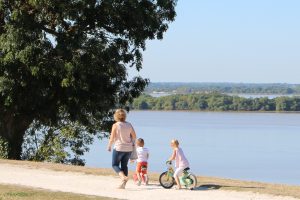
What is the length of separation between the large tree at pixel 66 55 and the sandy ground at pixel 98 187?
6.88 metres

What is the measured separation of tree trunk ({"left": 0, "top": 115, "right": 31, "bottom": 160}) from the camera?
2836cm

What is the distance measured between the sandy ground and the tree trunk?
9429mm

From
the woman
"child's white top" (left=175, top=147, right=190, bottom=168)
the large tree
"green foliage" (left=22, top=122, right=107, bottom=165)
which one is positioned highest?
the large tree

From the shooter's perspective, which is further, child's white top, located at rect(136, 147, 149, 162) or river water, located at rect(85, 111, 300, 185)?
river water, located at rect(85, 111, 300, 185)

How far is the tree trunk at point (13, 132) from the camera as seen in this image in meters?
28.4

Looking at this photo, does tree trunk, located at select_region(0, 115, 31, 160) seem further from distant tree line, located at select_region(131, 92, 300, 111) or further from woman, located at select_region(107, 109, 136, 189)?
distant tree line, located at select_region(131, 92, 300, 111)

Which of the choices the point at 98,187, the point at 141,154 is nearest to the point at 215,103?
the point at 141,154

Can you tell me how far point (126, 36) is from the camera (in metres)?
27.9

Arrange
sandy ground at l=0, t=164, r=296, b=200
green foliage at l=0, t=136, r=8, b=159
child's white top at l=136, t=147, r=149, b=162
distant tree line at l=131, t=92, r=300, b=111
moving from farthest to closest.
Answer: distant tree line at l=131, t=92, r=300, b=111 → green foliage at l=0, t=136, r=8, b=159 → child's white top at l=136, t=147, r=149, b=162 → sandy ground at l=0, t=164, r=296, b=200

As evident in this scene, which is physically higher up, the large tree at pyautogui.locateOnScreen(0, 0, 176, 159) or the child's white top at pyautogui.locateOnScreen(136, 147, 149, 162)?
the large tree at pyautogui.locateOnScreen(0, 0, 176, 159)

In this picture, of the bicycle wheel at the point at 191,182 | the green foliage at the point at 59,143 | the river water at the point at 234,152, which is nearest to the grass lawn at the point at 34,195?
the bicycle wheel at the point at 191,182

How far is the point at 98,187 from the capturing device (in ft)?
51.3

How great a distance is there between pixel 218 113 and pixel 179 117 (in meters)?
7.54

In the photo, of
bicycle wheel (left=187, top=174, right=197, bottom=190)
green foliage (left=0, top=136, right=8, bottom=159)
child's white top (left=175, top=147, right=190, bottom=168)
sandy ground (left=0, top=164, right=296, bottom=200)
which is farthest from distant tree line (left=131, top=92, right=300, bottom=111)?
bicycle wheel (left=187, top=174, right=197, bottom=190)
